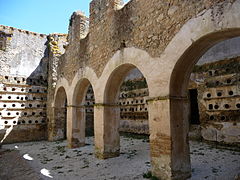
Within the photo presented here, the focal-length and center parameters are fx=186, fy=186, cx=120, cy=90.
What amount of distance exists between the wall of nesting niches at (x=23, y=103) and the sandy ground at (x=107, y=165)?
334cm

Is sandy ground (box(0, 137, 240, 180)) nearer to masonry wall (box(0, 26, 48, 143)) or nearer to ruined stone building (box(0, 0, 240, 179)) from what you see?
ruined stone building (box(0, 0, 240, 179))

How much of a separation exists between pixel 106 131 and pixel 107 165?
3.50 ft

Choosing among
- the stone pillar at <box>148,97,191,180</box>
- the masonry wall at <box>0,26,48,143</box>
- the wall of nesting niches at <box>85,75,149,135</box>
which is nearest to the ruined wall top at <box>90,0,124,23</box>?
the stone pillar at <box>148,97,191,180</box>

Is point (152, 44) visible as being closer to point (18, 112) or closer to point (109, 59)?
point (109, 59)

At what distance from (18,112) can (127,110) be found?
19.2ft

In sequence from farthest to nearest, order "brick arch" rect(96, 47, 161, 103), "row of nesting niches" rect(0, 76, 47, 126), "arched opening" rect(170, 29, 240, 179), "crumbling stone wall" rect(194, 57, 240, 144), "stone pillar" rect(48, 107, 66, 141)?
1. "stone pillar" rect(48, 107, 66, 141)
2. "row of nesting niches" rect(0, 76, 47, 126)
3. "crumbling stone wall" rect(194, 57, 240, 144)
4. "brick arch" rect(96, 47, 161, 103)
5. "arched opening" rect(170, 29, 240, 179)

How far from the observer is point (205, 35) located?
123 inches

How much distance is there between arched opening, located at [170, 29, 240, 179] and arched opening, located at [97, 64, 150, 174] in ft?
4.48

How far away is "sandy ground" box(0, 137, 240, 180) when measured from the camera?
4.23 metres

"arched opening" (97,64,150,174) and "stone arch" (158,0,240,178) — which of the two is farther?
"arched opening" (97,64,150,174)

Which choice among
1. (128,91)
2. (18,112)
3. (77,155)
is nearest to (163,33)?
(77,155)

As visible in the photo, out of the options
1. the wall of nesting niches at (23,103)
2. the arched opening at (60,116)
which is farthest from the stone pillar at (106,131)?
the wall of nesting niches at (23,103)

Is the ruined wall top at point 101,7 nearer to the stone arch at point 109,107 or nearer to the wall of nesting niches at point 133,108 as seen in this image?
the stone arch at point 109,107

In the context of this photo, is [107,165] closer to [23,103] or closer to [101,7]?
[101,7]
